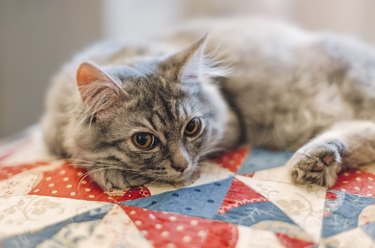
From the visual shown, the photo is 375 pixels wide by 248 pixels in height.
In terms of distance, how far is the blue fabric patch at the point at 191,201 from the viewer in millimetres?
1105

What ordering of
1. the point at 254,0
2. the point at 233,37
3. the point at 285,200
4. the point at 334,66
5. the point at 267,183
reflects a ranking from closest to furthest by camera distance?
the point at 285,200, the point at 267,183, the point at 334,66, the point at 233,37, the point at 254,0

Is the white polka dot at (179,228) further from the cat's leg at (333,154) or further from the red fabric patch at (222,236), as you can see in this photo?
the cat's leg at (333,154)

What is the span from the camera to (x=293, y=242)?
3.19ft

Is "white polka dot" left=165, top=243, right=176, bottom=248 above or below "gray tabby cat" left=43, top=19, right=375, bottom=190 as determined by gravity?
below

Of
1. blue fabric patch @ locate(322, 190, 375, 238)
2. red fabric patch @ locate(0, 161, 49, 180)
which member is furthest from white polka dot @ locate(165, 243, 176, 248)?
red fabric patch @ locate(0, 161, 49, 180)

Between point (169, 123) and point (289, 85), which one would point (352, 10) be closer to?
point (289, 85)

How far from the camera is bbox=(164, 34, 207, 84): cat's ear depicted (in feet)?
4.30

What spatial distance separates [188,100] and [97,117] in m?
0.28

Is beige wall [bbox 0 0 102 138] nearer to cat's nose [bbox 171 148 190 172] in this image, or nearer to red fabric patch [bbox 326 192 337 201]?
cat's nose [bbox 171 148 190 172]

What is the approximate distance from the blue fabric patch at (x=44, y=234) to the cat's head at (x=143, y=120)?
169mm

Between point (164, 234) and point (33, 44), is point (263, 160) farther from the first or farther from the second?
point (33, 44)

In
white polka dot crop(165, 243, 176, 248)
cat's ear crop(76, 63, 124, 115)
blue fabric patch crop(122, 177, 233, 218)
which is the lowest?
white polka dot crop(165, 243, 176, 248)

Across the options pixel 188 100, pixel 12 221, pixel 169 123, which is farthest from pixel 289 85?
pixel 12 221

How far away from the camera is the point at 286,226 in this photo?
1.02 metres
